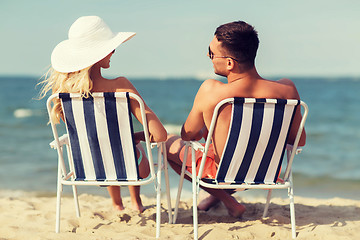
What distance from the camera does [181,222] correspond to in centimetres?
363

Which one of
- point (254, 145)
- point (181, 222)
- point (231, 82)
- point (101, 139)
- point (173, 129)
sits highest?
point (231, 82)

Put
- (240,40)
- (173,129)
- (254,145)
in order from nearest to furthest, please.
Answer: (240,40) → (254,145) → (173,129)

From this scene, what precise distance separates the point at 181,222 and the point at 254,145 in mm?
1104

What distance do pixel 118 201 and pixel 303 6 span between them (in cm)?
3938

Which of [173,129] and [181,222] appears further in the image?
[173,129]

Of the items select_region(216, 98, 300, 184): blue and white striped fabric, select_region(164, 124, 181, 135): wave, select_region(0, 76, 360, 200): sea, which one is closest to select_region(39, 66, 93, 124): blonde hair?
select_region(0, 76, 360, 200): sea

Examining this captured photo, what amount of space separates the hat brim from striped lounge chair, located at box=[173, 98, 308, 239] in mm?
865

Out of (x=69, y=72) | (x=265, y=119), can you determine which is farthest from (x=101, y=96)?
(x=265, y=119)

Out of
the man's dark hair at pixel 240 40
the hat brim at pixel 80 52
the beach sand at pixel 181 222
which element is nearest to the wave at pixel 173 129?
the beach sand at pixel 181 222

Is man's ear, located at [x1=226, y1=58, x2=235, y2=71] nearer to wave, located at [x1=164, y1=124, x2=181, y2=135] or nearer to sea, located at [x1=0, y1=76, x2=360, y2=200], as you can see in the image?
sea, located at [x1=0, y1=76, x2=360, y2=200]

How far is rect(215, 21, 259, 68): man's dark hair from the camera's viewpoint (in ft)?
9.22

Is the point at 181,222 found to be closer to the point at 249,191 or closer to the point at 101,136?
the point at 101,136

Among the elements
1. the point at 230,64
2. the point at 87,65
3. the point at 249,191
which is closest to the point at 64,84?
the point at 87,65

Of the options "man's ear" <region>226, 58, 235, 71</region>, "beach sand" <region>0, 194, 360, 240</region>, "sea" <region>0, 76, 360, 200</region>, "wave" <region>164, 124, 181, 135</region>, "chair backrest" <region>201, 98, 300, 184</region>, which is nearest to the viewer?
"chair backrest" <region>201, 98, 300, 184</region>
